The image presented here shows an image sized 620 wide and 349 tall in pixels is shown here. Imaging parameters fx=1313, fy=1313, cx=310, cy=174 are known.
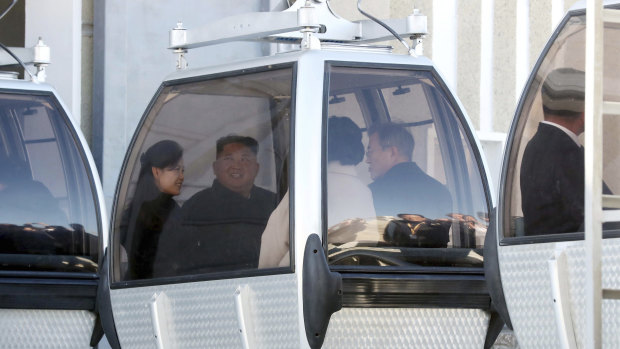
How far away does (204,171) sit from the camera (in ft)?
18.2

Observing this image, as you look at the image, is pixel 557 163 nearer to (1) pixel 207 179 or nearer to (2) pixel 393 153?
(2) pixel 393 153

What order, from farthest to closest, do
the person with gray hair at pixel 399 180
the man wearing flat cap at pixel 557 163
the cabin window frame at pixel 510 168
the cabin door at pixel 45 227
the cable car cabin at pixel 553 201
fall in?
the cabin door at pixel 45 227 → the person with gray hair at pixel 399 180 → the cabin window frame at pixel 510 168 → the man wearing flat cap at pixel 557 163 → the cable car cabin at pixel 553 201

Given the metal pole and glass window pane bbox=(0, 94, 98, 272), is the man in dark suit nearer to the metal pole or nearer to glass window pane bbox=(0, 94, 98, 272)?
the metal pole

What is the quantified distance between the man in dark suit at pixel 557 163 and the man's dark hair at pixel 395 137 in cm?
80

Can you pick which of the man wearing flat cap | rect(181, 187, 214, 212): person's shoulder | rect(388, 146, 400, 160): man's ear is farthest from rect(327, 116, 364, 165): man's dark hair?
the man wearing flat cap

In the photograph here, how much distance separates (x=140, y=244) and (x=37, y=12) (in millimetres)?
3843

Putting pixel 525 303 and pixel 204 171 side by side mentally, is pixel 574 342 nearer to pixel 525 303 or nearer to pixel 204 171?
pixel 525 303

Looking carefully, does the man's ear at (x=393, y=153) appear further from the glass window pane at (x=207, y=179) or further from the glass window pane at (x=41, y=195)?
the glass window pane at (x=41, y=195)

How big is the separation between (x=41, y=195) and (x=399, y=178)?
1779 mm

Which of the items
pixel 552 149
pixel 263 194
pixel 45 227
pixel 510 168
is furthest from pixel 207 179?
pixel 552 149

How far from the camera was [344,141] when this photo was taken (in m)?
5.34

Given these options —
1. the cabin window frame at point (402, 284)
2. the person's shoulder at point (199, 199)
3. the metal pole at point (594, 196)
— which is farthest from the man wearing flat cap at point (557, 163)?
the person's shoulder at point (199, 199)

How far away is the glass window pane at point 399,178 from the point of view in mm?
5305

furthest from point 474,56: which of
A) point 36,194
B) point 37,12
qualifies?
point 36,194
